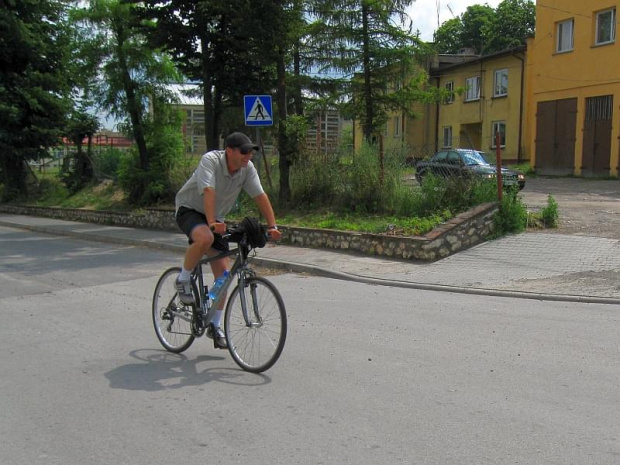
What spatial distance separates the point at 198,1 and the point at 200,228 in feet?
38.4

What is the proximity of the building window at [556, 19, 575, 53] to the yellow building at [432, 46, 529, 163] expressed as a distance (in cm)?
375

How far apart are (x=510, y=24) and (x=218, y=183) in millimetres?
60746

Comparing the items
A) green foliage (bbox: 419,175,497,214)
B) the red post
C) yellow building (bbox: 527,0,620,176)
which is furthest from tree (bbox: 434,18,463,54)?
the red post

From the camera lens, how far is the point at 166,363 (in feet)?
17.5

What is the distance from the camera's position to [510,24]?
5844 centimetres

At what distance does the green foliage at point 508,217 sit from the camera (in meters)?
11.4

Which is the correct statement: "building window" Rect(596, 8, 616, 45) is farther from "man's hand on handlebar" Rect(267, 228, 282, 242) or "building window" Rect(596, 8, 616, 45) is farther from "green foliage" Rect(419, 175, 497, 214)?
"man's hand on handlebar" Rect(267, 228, 282, 242)

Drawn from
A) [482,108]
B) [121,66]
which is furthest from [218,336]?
[482,108]

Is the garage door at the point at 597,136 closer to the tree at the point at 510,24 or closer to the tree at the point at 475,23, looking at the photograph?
the tree at the point at 510,24

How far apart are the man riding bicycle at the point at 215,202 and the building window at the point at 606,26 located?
81.4 feet

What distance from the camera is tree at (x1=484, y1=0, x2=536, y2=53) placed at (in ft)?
190

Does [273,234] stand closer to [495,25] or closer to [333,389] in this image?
[333,389]

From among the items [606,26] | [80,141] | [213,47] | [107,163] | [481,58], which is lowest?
[107,163]

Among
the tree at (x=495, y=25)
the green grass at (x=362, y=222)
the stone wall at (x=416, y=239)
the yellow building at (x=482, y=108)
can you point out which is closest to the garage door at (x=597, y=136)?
the yellow building at (x=482, y=108)
